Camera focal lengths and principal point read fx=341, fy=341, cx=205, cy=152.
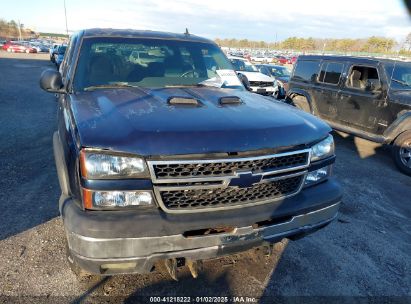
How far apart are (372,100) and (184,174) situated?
20.0ft

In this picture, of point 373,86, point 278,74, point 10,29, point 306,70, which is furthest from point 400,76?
point 10,29

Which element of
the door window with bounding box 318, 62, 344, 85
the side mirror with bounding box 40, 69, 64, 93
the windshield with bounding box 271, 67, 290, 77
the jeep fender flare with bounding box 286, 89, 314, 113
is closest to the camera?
the side mirror with bounding box 40, 69, 64, 93

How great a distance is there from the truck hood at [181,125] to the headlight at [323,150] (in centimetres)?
7

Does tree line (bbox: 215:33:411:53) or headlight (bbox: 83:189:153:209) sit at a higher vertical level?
headlight (bbox: 83:189:153:209)

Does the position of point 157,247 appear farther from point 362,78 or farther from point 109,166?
point 362,78

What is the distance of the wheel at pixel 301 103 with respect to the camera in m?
8.75

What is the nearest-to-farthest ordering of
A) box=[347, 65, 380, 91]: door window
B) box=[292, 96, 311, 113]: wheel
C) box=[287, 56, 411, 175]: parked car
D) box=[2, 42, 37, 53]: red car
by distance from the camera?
box=[287, 56, 411, 175]: parked car < box=[347, 65, 380, 91]: door window < box=[292, 96, 311, 113]: wheel < box=[2, 42, 37, 53]: red car

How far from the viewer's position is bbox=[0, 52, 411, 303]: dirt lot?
2.75m

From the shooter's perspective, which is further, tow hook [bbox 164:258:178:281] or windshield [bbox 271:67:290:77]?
windshield [bbox 271:67:290:77]

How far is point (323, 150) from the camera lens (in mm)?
2746

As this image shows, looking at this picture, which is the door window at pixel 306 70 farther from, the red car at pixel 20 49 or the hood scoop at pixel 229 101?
the red car at pixel 20 49

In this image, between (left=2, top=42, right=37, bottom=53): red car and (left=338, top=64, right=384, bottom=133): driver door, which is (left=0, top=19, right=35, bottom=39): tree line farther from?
(left=338, top=64, right=384, bottom=133): driver door

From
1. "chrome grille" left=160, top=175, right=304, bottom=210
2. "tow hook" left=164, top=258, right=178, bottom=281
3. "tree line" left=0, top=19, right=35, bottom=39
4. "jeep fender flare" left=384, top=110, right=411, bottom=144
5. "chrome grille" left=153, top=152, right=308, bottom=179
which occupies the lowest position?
"tree line" left=0, top=19, right=35, bottom=39

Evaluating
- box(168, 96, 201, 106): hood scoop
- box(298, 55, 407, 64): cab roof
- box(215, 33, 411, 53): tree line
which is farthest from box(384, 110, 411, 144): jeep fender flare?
box(215, 33, 411, 53): tree line
